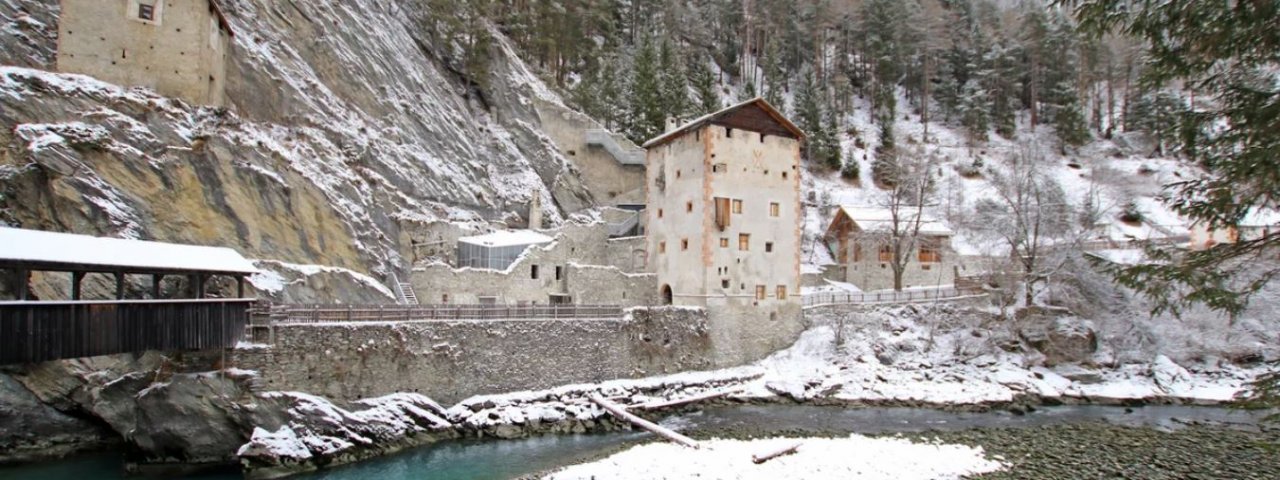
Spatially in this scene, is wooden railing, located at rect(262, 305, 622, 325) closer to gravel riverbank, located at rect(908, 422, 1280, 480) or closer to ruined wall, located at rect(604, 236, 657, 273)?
ruined wall, located at rect(604, 236, 657, 273)

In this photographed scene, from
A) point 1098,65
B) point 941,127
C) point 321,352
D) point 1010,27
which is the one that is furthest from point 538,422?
point 1010,27

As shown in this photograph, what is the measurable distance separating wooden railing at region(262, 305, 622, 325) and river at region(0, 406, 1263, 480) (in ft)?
16.0

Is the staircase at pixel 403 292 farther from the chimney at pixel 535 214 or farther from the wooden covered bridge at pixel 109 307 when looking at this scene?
the chimney at pixel 535 214

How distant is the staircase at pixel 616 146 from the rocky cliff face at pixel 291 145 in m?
3.39

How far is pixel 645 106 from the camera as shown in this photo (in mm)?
54062

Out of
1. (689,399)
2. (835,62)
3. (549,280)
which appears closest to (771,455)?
(689,399)

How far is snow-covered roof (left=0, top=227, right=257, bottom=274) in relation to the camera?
14.8m

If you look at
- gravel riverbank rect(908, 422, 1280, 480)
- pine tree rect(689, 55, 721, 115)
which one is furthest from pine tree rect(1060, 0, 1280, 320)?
pine tree rect(689, 55, 721, 115)

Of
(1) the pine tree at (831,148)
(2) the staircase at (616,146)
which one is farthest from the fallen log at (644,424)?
(1) the pine tree at (831,148)

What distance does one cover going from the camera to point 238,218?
79.8ft

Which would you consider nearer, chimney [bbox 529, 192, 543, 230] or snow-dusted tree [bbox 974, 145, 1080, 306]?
snow-dusted tree [bbox 974, 145, 1080, 306]

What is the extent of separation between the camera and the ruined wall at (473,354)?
66.4 feet

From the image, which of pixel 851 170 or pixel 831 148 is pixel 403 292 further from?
pixel 831 148

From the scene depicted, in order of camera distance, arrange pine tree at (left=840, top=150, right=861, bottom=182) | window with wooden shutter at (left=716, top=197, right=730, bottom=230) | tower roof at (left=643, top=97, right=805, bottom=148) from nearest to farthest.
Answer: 1. window with wooden shutter at (left=716, top=197, right=730, bottom=230)
2. tower roof at (left=643, top=97, right=805, bottom=148)
3. pine tree at (left=840, top=150, right=861, bottom=182)
